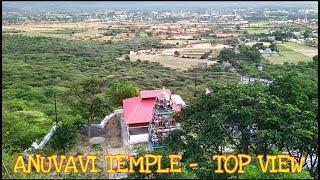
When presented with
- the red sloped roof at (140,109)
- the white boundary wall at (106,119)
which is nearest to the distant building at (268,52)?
the white boundary wall at (106,119)

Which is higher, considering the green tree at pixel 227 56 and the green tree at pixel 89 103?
the green tree at pixel 89 103

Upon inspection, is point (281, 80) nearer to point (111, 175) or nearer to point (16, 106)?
point (111, 175)

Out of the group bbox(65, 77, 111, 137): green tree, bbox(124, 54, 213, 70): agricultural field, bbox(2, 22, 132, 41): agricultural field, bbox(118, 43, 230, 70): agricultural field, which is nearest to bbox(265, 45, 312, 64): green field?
bbox(118, 43, 230, 70): agricultural field

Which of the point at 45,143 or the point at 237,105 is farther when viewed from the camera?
the point at 45,143

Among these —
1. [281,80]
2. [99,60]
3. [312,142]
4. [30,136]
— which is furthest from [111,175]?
[99,60]

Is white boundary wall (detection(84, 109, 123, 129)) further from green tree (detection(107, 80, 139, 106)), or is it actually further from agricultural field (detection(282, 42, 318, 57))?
agricultural field (detection(282, 42, 318, 57))

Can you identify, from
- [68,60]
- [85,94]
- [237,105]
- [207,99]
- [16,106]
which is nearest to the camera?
[237,105]

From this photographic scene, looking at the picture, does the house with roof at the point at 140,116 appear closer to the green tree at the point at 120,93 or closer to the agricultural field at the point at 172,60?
the green tree at the point at 120,93
